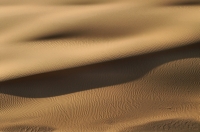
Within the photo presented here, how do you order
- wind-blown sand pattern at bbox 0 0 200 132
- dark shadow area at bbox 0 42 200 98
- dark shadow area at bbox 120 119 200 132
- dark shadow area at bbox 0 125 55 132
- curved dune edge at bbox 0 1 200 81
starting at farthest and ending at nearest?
curved dune edge at bbox 0 1 200 81 → dark shadow area at bbox 0 42 200 98 → wind-blown sand pattern at bbox 0 0 200 132 → dark shadow area at bbox 0 125 55 132 → dark shadow area at bbox 120 119 200 132

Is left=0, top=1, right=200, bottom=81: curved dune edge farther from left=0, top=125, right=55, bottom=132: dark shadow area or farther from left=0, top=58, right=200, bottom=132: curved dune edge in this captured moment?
left=0, top=125, right=55, bottom=132: dark shadow area

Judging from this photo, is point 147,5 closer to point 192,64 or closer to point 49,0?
point 192,64

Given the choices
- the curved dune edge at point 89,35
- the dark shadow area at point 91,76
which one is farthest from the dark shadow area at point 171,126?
the curved dune edge at point 89,35

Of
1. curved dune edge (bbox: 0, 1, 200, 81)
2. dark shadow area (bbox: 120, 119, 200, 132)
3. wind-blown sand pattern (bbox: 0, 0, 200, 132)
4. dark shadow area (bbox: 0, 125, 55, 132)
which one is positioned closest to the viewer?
dark shadow area (bbox: 120, 119, 200, 132)

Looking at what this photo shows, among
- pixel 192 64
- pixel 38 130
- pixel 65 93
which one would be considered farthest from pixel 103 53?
pixel 38 130

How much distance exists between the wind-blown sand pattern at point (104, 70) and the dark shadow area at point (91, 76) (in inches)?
1.1

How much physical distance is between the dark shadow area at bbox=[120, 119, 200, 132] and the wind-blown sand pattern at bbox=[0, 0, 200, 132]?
0.02m

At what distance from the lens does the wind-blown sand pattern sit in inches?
265

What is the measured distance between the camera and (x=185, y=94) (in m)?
7.41

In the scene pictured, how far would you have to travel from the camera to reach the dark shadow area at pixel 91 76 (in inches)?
311

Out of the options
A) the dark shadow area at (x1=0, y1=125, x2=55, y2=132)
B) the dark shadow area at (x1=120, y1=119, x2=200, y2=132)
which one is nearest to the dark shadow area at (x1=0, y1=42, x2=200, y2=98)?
the dark shadow area at (x1=0, y1=125, x2=55, y2=132)

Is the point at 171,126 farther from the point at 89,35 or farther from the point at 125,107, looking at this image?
the point at 89,35

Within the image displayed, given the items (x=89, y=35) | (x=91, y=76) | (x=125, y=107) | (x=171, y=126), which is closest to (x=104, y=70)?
(x=91, y=76)

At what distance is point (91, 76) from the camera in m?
8.23
